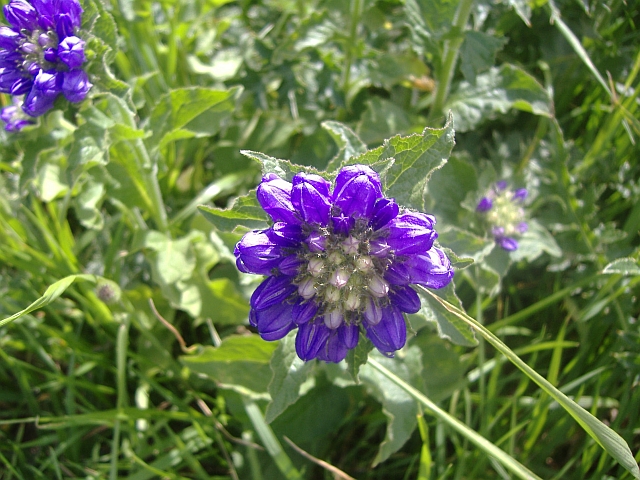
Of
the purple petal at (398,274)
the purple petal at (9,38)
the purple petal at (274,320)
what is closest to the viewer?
the purple petal at (398,274)

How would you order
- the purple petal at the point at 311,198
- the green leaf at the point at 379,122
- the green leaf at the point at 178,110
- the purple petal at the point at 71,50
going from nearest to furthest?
1. the purple petal at the point at 311,198
2. the purple petal at the point at 71,50
3. the green leaf at the point at 178,110
4. the green leaf at the point at 379,122

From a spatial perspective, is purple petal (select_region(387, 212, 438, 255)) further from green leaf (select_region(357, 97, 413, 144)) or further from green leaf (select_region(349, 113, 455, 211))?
green leaf (select_region(357, 97, 413, 144))

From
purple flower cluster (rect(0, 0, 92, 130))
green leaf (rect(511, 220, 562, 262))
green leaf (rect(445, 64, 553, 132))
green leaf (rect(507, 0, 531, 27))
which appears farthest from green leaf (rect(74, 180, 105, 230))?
green leaf (rect(507, 0, 531, 27))

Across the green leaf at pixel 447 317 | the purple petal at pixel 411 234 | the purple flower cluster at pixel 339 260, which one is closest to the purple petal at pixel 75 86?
the purple flower cluster at pixel 339 260

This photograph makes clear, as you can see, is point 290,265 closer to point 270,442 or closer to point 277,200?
point 277,200

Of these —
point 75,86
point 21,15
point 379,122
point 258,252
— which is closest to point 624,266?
point 379,122

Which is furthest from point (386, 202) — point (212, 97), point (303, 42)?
point (303, 42)

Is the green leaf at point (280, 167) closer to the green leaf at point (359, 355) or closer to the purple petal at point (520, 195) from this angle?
the green leaf at point (359, 355)
